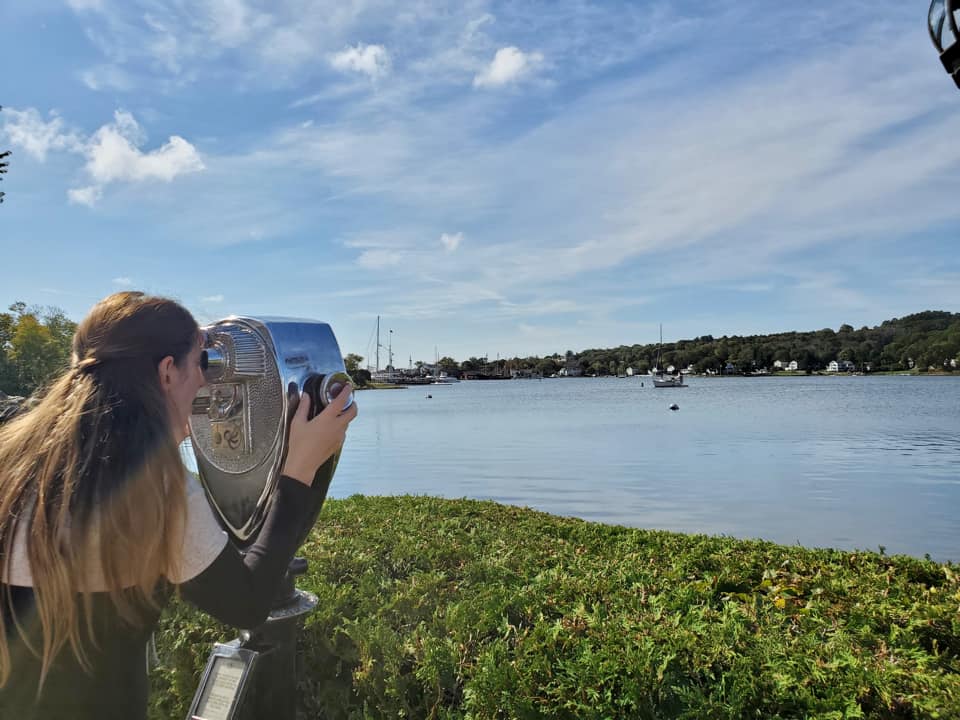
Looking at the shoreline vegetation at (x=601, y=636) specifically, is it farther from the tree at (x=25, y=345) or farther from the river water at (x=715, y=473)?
the tree at (x=25, y=345)

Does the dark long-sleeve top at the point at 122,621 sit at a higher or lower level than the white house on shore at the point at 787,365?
lower

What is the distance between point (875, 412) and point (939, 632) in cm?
4338

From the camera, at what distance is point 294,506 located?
5.32 feet

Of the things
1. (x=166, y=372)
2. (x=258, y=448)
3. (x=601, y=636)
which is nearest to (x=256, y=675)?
(x=258, y=448)

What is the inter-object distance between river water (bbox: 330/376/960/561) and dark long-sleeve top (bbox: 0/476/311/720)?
707 cm

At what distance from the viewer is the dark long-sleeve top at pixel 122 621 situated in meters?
1.39

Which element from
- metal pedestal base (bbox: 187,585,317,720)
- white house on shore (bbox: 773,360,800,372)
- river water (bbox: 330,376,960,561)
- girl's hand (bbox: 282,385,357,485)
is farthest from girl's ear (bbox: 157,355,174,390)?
white house on shore (bbox: 773,360,800,372)

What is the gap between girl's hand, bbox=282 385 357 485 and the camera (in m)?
1.66

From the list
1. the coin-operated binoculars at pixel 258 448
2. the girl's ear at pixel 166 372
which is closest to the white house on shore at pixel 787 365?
the coin-operated binoculars at pixel 258 448

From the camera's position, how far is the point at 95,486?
1395 millimetres

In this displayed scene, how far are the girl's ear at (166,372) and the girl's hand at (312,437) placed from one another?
0.97ft

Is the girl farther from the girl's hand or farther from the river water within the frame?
the river water

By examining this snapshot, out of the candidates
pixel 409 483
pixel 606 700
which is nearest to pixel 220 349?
pixel 606 700

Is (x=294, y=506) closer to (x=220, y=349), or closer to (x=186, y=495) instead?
(x=186, y=495)
